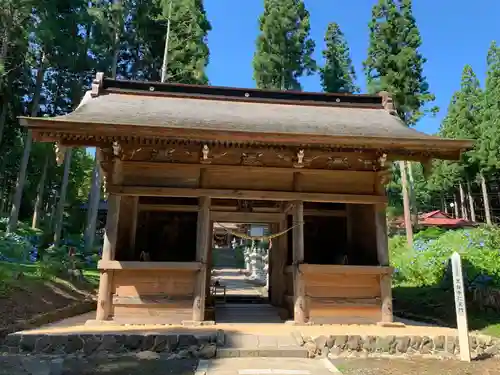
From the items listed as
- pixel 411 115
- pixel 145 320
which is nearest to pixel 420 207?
pixel 411 115

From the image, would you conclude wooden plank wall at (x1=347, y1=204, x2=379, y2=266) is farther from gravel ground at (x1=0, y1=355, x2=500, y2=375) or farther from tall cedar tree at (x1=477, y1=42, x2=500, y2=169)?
tall cedar tree at (x1=477, y1=42, x2=500, y2=169)

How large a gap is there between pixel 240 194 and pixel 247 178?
0.46m

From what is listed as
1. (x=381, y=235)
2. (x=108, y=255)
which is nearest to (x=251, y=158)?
(x=381, y=235)

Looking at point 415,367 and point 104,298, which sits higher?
point 104,298

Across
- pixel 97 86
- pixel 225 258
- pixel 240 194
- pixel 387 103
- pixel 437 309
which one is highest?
pixel 387 103

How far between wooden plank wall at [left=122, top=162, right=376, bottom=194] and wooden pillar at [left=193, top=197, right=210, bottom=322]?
0.51 m

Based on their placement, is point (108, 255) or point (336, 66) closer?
point (108, 255)

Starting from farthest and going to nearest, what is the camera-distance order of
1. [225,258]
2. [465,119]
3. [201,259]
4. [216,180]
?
1. [225,258]
2. [465,119]
3. [216,180]
4. [201,259]

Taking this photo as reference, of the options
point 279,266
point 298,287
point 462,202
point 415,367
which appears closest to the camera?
point 415,367

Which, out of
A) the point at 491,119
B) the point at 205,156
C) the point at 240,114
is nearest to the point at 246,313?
the point at 205,156

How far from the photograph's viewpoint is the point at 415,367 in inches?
207

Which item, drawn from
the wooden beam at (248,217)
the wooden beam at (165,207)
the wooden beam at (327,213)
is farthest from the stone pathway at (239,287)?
the wooden beam at (165,207)

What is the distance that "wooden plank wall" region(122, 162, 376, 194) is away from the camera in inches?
296

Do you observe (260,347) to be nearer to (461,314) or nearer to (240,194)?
(240,194)
